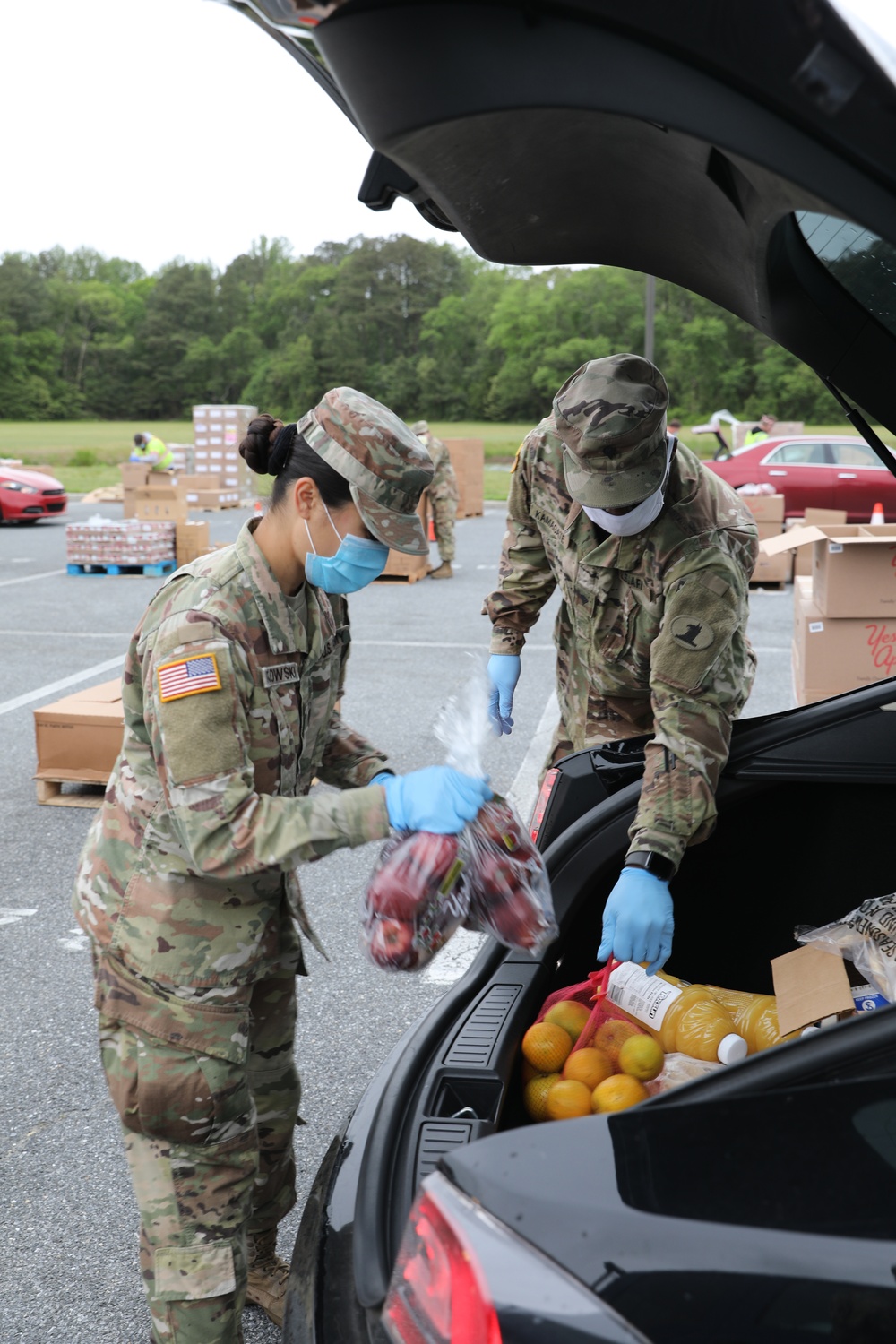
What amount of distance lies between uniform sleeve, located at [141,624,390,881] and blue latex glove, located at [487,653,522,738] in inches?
67.8

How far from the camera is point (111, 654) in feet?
26.1

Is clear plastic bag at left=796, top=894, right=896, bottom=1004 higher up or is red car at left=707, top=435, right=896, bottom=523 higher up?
red car at left=707, top=435, right=896, bottom=523

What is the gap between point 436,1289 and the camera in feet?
3.08

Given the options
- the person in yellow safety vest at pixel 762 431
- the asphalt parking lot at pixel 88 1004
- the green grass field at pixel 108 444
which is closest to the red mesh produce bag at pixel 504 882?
the asphalt parking lot at pixel 88 1004

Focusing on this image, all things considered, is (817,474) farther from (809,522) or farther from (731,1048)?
(731,1048)

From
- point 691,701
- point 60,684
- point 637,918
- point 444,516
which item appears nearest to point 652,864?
point 637,918

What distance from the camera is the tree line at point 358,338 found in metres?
38.2

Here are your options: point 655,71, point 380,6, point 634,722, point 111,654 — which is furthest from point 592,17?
point 111,654

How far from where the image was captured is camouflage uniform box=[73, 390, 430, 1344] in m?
1.67

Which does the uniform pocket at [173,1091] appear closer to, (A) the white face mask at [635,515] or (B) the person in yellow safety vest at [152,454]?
(A) the white face mask at [635,515]

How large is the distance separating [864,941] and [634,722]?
101 centimetres

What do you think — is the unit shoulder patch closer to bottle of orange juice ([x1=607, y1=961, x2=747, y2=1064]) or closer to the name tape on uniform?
bottle of orange juice ([x1=607, y1=961, x2=747, y2=1064])

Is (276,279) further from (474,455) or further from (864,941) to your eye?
(864,941)

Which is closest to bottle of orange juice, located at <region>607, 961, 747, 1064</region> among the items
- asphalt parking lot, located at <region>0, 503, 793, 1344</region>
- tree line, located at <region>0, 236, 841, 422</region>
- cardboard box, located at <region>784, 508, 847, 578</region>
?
asphalt parking lot, located at <region>0, 503, 793, 1344</region>
